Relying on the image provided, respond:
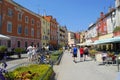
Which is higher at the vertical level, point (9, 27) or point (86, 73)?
point (9, 27)

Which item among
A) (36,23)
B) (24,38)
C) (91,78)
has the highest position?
(36,23)

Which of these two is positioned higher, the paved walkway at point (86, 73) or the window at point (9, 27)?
the window at point (9, 27)

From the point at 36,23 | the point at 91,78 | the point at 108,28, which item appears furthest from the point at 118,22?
the point at 91,78

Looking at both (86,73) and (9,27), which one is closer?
(86,73)

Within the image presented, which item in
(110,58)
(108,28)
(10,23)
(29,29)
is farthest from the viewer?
(29,29)

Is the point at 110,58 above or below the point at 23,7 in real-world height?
below

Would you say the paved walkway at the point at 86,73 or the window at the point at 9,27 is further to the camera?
the window at the point at 9,27

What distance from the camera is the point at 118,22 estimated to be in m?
47.8

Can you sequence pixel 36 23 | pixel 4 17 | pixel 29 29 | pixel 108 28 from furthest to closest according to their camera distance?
pixel 36 23 < pixel 29 29 < pixel 108 28 < pixel 4 17

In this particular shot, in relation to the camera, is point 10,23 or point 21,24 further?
point 21,24

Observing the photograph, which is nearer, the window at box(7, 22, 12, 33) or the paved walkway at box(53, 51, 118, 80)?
the paved walkway at box(53, 51, 118, 80)

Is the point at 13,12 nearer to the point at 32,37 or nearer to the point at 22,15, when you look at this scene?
the point at 22,15

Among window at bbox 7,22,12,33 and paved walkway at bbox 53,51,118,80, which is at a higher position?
window at bbox 7,22,12,33

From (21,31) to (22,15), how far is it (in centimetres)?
347
